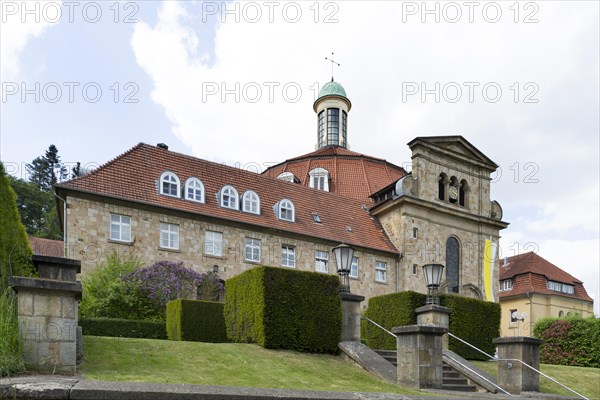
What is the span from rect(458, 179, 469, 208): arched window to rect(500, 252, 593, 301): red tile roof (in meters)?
13.9

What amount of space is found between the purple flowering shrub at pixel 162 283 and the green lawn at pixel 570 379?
11826mm

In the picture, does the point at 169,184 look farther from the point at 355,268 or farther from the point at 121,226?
the point at 355,268

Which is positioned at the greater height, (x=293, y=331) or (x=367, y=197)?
(x=367, y=197)

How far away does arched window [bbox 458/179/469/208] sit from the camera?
35656 millimetres

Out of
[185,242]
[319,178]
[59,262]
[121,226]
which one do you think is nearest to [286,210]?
[185,242]

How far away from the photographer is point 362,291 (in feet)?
99.3

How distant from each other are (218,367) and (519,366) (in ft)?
22.6

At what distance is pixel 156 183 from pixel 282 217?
7191 mm

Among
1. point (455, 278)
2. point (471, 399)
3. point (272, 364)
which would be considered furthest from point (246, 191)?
point (471, 399)

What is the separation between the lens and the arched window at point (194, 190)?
88.4 feet

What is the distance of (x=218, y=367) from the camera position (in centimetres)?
968

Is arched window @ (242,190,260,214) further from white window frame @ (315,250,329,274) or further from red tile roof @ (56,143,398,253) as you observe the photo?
white window frame @ (315,250,329,274)

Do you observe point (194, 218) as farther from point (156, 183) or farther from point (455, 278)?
point (455, 278)

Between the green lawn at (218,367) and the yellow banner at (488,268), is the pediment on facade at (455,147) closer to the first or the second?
the yellow banner at (488,268)
